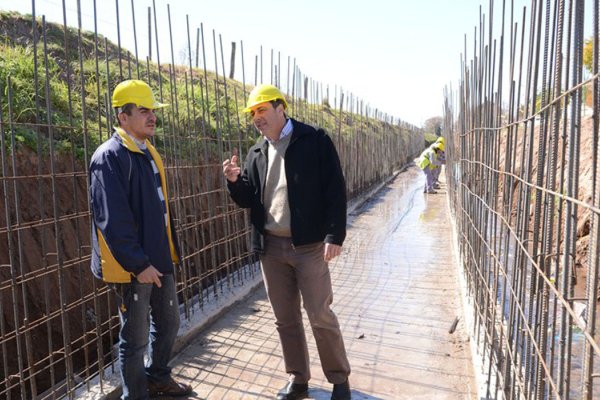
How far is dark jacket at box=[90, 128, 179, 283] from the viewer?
2770 mm

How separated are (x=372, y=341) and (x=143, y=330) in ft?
7.10

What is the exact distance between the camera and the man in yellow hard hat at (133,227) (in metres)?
2.79

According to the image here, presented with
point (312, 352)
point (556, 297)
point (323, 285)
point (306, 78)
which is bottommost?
point (312, 352)

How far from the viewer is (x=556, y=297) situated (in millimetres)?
1842

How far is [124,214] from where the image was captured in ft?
9.15

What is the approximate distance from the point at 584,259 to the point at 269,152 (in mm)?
5730

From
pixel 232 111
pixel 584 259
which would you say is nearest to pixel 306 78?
pixel 232 111

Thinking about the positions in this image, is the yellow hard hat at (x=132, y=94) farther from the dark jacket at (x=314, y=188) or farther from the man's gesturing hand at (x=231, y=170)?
the dark jacket at (x=314, y=188)

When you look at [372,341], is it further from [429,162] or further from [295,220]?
[429,162]

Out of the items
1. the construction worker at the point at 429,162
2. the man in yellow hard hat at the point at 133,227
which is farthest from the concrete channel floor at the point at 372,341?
the construction worker at the point at 429,162

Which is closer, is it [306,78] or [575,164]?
[575,164]

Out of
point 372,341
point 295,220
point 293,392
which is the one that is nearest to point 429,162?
point 372,341

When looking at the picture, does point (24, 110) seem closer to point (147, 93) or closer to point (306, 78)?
point (147, 93)

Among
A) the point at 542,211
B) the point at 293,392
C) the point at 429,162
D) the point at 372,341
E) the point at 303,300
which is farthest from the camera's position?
the point at 429,162
